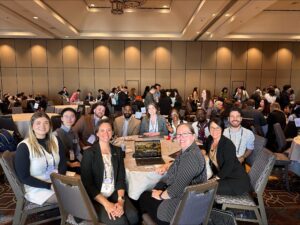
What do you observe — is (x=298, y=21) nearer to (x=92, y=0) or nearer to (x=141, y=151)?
(x=92, y=0)

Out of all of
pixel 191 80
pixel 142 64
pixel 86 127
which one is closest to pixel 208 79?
pixel 191 80

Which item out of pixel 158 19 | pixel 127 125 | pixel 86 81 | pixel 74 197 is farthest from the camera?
pixel 86 81

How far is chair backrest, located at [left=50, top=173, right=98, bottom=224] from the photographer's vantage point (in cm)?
210

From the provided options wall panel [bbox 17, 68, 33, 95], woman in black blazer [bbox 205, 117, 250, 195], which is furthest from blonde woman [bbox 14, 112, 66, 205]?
wall panel [bbox 17, 68, 33, 95]

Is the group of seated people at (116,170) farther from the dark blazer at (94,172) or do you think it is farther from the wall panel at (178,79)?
the wall panel at (178,79)

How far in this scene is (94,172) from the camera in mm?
2662

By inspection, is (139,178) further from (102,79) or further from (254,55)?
(254,55)

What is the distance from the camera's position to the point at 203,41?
13719mm

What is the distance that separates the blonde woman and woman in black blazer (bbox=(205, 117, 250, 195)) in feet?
5.78

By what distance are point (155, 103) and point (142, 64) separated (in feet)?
25.8

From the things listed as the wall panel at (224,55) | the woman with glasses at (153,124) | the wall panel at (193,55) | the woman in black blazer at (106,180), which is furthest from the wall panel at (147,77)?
the woman in black blazer at (106,180)

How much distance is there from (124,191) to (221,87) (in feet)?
40.3

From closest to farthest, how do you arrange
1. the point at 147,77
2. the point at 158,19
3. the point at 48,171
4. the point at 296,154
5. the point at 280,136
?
1. the point at 48,171
2. the point at 296,154
3. the point at 280,136
4. the point at 158,19
5. the point at 147,77

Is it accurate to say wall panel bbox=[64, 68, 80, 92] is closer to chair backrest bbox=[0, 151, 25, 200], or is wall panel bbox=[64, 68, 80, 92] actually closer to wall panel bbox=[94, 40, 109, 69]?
wall panel bbox=[94, 40, 109, 69]
